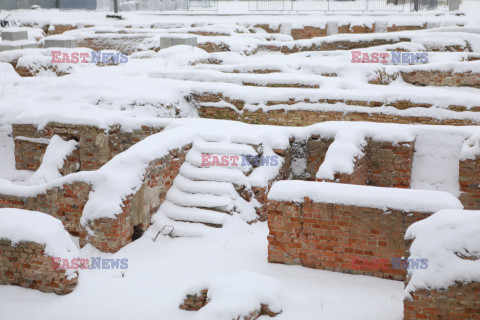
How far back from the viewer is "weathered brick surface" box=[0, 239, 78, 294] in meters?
5.60

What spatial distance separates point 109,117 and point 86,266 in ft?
11.4

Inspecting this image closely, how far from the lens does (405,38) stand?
52.7 ft

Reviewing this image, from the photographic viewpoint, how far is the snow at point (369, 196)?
5531mm

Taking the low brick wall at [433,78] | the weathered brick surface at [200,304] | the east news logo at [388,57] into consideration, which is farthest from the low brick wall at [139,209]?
the east news logo at [388,57]

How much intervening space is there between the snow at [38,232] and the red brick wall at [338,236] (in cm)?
Answer: 226

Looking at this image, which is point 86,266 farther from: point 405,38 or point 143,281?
point 405,38

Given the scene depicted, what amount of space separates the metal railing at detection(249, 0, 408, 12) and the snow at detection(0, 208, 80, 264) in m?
22.0

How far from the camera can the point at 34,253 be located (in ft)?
18.4

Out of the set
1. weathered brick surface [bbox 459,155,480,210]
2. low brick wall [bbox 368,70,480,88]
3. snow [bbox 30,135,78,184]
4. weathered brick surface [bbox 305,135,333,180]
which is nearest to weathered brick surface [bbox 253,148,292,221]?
weathered brick surface [bbox 305,135,333,180]

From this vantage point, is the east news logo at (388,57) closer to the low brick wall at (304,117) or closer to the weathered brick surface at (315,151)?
the low brick wall at (304,117)

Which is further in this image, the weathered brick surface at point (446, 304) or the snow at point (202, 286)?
the snow at point (202, 286)

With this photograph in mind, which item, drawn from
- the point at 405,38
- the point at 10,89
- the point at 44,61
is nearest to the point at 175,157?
the point at 10,89

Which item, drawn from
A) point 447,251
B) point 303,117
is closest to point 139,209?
point 447,251

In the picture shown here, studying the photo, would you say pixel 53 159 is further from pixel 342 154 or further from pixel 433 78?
pixel 433 78
